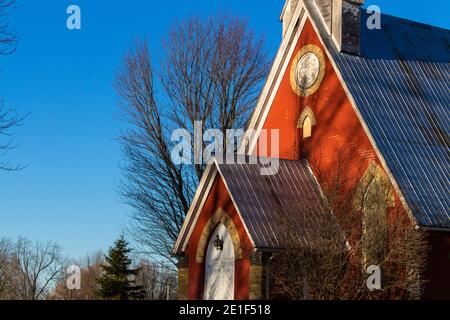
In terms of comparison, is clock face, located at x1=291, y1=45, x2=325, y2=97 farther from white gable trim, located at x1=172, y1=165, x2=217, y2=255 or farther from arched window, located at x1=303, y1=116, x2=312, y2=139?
white gable trim, located at x1=172, y1=165, x2=217, y2=255

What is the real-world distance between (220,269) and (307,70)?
7065 mm

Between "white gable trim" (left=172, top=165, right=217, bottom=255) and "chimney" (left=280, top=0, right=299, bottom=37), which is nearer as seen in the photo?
"white gable trim" (left=172, top=165, right=217, bottom=255)

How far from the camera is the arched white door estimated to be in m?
20.1

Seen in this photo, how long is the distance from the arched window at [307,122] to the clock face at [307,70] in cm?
58

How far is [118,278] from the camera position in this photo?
33375 millimetres

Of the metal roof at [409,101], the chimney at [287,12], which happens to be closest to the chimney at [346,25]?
the metal roof at [409,101]

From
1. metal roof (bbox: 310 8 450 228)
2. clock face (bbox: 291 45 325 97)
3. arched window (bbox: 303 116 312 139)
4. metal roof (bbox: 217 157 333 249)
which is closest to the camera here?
metal roof (bbox: 217 157 333 249)

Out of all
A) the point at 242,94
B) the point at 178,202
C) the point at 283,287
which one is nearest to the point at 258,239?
the point at 283,287

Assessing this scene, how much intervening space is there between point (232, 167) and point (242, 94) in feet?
36.5

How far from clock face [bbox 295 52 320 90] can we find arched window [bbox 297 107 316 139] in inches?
31.6

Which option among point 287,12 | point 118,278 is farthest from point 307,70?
point 118,278

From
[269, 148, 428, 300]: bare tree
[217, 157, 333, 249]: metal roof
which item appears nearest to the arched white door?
[217, 157, 333, 249]: metal roof
